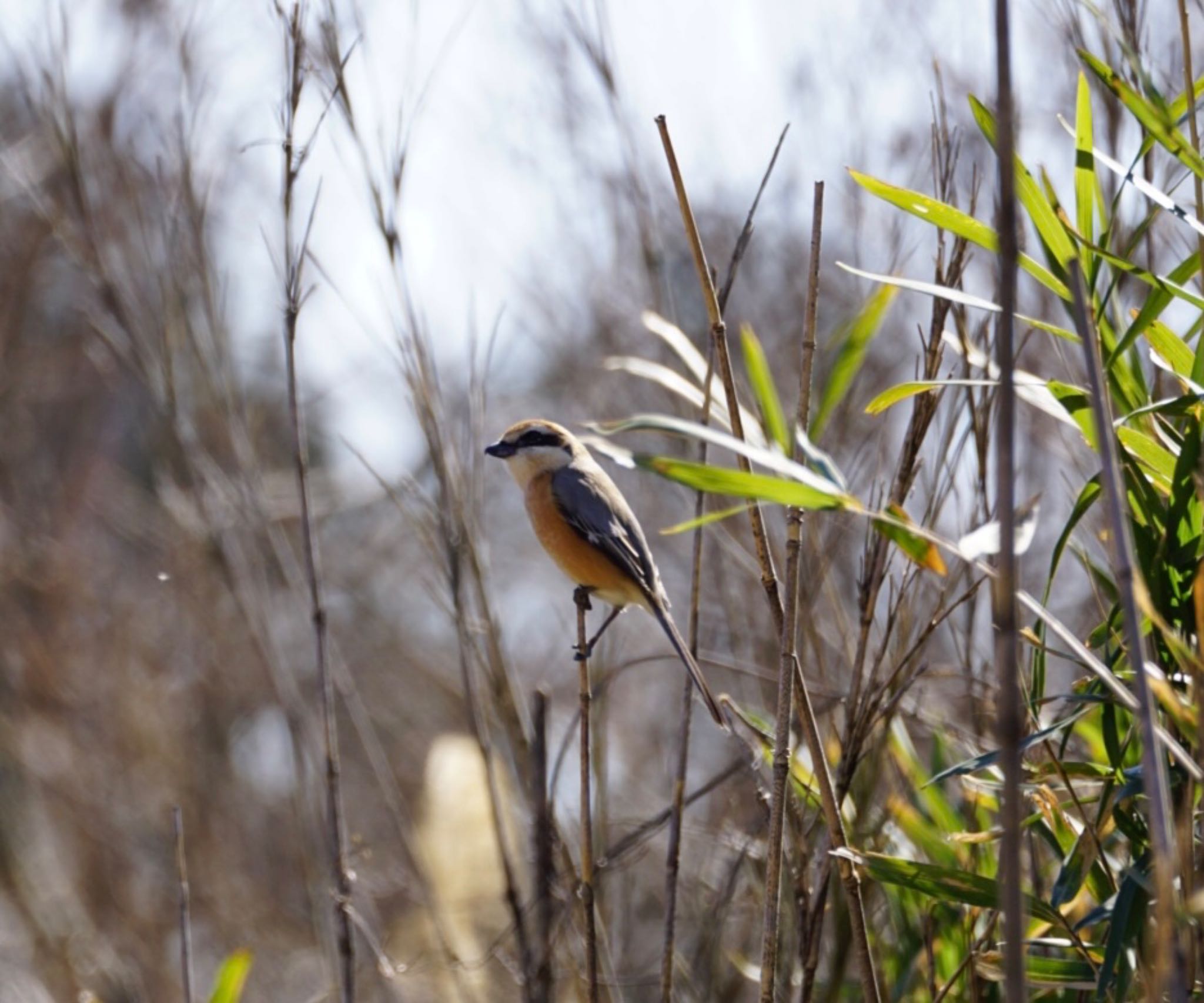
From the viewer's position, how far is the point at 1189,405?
2008 mm

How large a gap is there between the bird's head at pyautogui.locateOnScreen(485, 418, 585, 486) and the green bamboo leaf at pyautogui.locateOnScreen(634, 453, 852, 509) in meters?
2.42

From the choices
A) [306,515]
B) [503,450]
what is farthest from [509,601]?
[306,515]

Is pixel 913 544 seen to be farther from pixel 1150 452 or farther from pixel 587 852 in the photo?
pixel 587 852

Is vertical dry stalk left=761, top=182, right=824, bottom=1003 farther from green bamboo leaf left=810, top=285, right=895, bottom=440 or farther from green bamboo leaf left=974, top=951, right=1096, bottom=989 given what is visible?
green bamboo leaf left=974, top=951, right=1096, bottom=989

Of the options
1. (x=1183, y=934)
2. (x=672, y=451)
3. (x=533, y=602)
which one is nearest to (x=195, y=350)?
(x=672, y=451)

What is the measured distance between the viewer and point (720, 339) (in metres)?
2.01

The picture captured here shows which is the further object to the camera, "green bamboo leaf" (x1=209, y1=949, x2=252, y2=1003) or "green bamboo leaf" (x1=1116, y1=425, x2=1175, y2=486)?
"green bamboo leaf" (x1=209, y1=949, x2=252, y2=1003)

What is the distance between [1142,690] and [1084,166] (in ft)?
3.38

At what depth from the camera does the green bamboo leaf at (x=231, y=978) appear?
2.23m

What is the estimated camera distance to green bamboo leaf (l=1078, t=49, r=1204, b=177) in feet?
6.02

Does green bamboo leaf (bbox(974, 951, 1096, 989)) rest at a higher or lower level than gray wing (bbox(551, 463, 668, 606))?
lower

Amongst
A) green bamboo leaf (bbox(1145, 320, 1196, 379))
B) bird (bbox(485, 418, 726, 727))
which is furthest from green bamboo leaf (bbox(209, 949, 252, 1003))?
green bamboo leaf (bbox(1145, 320, 1196, 379))

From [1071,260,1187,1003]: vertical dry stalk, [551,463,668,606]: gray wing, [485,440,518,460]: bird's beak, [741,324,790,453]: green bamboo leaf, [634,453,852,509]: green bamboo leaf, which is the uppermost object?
[485,440,518,460]: bird's beak

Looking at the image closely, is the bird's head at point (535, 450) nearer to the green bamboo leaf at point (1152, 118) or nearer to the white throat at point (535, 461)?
the white throat at point (535, 461)
